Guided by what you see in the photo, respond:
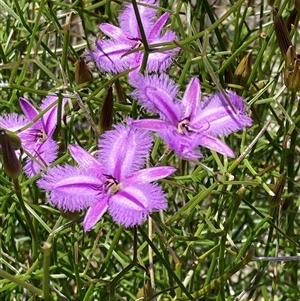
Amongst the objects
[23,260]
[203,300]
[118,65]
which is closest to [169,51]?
[118,65]

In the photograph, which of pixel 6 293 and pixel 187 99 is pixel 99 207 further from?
pixel 6 293

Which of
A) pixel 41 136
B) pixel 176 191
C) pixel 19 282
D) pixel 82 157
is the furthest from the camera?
pixel 176 191

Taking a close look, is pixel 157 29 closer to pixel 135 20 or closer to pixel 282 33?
pixel 135 20

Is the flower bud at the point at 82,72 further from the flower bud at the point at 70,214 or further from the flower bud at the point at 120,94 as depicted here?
the flower bud at the point at 70,214

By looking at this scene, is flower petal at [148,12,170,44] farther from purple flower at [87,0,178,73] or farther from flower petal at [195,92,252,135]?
flower petal at [195,92,252,135]

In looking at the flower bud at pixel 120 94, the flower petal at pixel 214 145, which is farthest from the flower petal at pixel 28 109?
the flower petal at pixel 214 145

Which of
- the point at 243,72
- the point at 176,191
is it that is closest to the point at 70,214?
the point at 243,72
